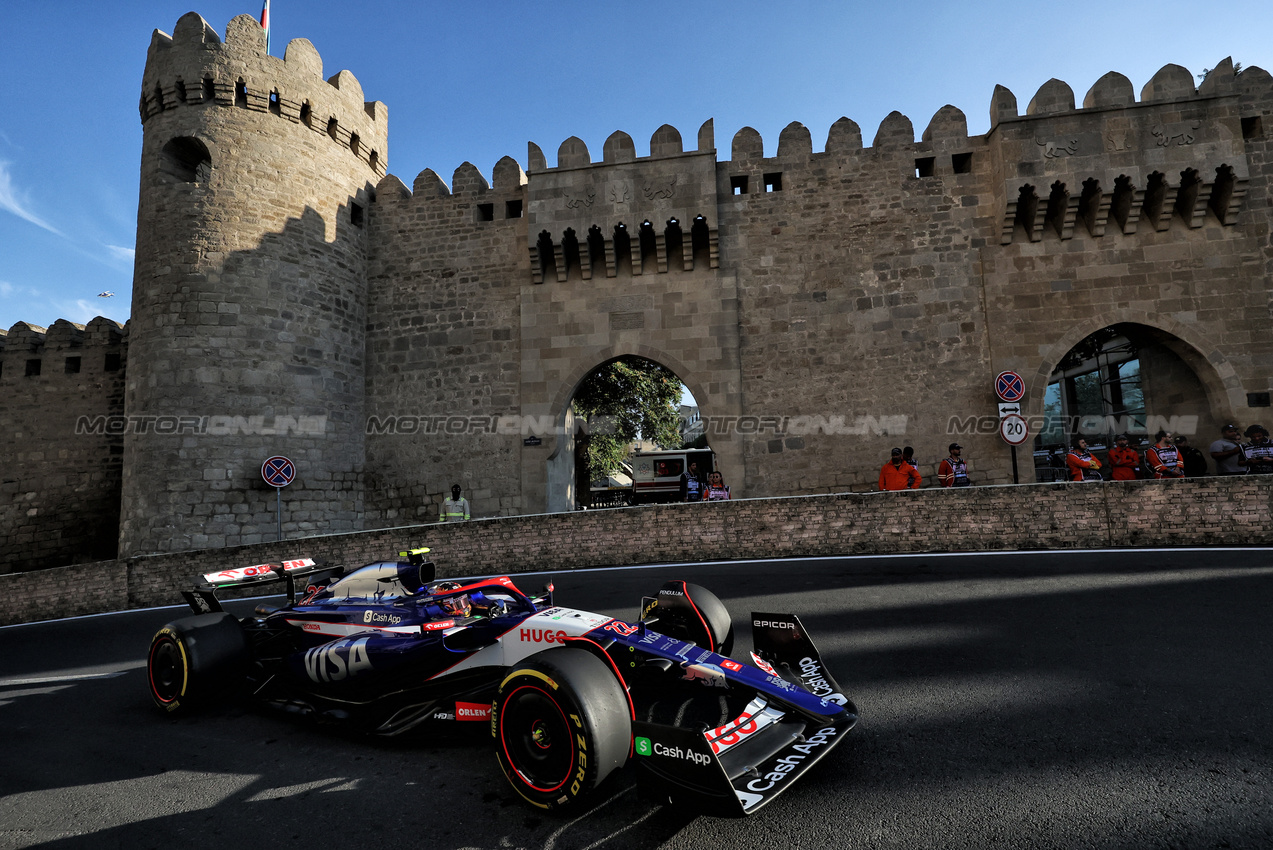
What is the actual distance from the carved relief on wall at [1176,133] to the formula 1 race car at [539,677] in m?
15.4

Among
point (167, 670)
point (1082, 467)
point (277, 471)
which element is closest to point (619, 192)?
point (277, 471)

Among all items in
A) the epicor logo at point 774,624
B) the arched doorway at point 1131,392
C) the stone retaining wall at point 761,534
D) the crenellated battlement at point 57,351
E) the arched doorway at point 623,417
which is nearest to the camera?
the epicor logo at point 774,624

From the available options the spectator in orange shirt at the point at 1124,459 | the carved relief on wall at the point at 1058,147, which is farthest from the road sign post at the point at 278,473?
the carved relief on wall at the point at 1058,147

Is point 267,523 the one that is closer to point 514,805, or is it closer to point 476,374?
point 476,374

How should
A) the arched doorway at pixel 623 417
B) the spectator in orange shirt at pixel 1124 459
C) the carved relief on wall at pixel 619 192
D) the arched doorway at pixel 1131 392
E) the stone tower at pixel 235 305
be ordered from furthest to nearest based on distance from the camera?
the arched doorway at pixel 623 417, the carved relief on wall at pixel 619 192, the arched doorway at pixel 1131 392, the stone tower at pixel 235 305, the spectator in orange shirt at pixel 1124 459

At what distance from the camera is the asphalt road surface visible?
2.29m

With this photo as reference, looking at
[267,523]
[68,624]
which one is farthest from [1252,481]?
[267,523]

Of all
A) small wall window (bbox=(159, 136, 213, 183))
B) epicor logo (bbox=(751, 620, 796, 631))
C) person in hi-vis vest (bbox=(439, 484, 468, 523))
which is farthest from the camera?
small wall window (bbox=(159, 136, 213, 183))

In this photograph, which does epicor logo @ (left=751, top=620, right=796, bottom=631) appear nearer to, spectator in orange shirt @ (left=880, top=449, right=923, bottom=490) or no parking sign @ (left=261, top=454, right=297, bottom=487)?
Result: spectator in orange shirt @ (left=880, top=449, right=923, bottom=490)

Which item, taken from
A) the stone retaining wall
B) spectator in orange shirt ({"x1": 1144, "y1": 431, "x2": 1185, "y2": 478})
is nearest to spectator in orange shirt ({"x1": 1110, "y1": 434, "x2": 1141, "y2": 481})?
spectator in orange shirt ({"x1": 1144, "y1": 431, "x2": 1185, "y2": 478})

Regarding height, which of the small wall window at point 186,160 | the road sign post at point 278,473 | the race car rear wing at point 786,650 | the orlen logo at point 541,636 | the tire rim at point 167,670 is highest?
the small wall window at point 186,160

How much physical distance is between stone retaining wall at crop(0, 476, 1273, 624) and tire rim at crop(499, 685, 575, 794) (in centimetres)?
689

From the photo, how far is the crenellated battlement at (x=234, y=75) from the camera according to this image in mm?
13531

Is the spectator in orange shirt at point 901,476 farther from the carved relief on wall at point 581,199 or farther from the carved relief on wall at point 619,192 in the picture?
the carved relief on wall at point 581,199
